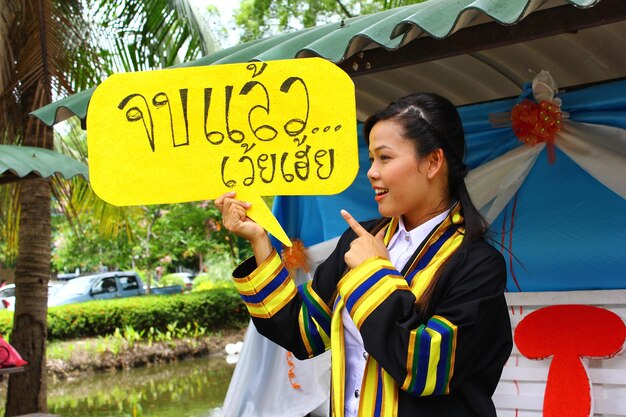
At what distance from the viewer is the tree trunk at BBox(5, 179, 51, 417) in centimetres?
672

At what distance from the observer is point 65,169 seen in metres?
4.78

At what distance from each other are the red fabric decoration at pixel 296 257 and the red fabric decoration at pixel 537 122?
146 centimetres

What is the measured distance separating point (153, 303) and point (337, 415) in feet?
41.3

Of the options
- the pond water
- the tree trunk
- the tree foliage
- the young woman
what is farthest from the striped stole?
the tree foliage

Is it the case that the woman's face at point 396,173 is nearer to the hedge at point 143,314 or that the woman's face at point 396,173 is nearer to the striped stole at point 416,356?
the striped stole at point 416,356

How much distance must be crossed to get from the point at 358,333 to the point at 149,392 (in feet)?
28.5

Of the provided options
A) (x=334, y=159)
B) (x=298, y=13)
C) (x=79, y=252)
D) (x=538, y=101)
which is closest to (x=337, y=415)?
(x=334, y=159)

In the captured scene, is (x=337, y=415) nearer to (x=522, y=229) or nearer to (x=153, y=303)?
(x=522, y=229)

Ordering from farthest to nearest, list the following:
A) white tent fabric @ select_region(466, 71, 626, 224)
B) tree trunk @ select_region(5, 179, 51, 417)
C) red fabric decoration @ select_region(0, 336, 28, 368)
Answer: tree trunk @ select_region(5, 179, 51, 417)
red fabric decoration @ select_region(0, 336, 28, 368)
white tent fabric @ select_region(466, 71, 626, 224)

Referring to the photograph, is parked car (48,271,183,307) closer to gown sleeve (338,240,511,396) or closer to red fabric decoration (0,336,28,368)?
red fabric decoration (0,336,28,368)

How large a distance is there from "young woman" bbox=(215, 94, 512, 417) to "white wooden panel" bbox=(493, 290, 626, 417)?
6.37 feet

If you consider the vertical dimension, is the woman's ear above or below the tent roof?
below

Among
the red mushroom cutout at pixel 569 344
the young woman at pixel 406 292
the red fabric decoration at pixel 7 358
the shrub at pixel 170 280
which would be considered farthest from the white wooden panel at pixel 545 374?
the shrub at pixel 170 280

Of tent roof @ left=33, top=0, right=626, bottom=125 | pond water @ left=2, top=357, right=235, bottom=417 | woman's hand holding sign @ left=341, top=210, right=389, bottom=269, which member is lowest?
pond water @ left=2, top=357, right=235, bottom=417
